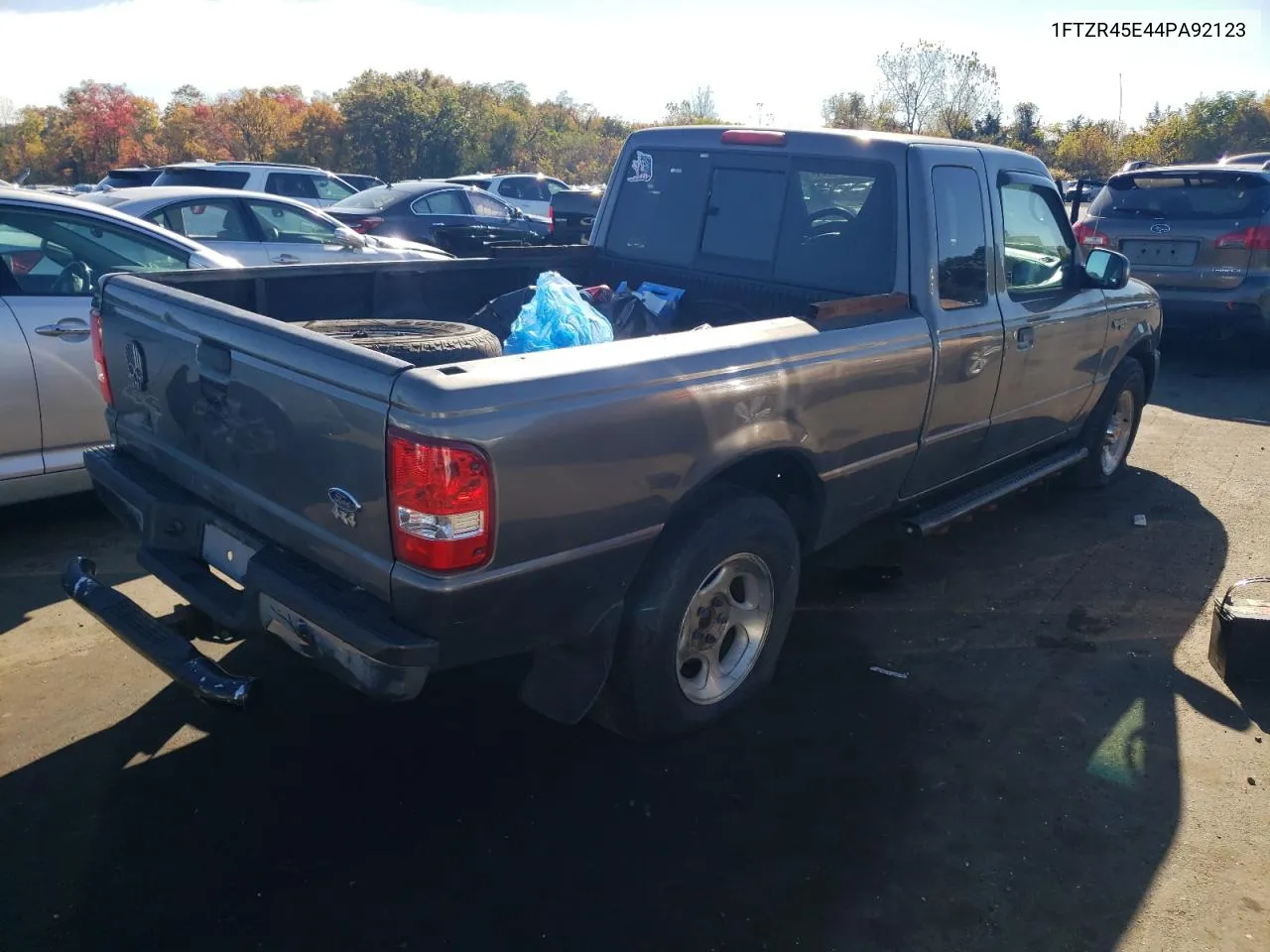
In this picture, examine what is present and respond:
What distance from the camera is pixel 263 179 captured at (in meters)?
12.6

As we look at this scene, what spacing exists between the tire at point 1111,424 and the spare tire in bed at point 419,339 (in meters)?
3.97

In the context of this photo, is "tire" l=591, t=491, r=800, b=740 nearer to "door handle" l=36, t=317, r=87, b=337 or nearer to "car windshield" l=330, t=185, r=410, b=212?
"door handle" l=36, t=317, r=87, b=337

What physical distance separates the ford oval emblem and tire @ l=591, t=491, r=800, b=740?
907 millimetres

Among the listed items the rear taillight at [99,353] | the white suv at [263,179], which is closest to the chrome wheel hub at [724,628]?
the rear taillight at [99,353]

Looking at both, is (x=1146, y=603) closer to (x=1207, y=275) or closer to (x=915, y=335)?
(x=915, y=335)

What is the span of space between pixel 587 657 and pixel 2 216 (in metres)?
3.91

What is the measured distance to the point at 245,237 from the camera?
8.18m

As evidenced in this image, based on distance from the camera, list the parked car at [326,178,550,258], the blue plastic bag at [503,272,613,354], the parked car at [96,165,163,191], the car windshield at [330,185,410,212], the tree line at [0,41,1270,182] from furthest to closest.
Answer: the tree line at [0,41,1270,182] → the car windshield at [330,185,410,212] → the parked car at [326,178,550,258] → the parked car at [96,165,163,191] → the blue plastic bag at [503,272,613,354]

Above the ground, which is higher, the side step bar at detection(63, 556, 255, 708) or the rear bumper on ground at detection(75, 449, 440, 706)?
the rear bumper on ground at detection(75, 449, 440, 706)

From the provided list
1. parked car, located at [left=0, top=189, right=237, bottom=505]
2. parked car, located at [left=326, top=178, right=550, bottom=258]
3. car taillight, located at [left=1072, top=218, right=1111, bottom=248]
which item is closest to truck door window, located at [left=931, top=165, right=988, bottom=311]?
parked car, located at [left=0, top=189, right=237, bottom=505]

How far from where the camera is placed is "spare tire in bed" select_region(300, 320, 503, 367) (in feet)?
10.5

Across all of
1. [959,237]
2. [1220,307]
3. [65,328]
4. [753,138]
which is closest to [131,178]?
[65,328]

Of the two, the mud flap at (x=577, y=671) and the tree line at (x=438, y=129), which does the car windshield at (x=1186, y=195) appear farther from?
the tree line at (x=438, y=129)

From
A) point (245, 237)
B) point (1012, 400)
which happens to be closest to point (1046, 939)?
point (1012, 400)
